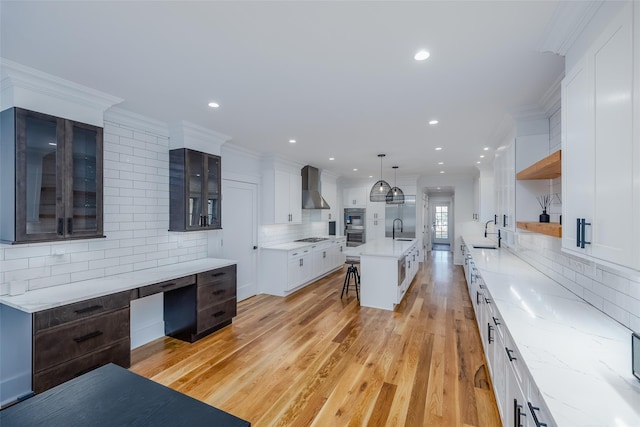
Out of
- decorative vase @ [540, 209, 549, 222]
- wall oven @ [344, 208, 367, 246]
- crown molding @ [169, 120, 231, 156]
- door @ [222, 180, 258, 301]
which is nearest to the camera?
decorative vase @ [540, 209, 549, 222]

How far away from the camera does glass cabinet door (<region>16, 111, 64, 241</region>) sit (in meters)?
2.19

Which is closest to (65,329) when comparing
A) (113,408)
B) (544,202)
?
(113,408)

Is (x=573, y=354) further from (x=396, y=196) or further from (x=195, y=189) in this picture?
(x=396, y=196)

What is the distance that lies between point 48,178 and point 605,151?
12.2 ft

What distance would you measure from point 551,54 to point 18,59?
3.79m

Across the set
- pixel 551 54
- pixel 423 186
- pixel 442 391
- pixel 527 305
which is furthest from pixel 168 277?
pixel 423 186

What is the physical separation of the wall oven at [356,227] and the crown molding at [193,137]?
5.58 meters

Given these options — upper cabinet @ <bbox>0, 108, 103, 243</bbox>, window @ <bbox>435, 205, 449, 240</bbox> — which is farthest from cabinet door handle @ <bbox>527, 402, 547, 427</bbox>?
window @ <bbox>435, 205, 449, 240</bbox>

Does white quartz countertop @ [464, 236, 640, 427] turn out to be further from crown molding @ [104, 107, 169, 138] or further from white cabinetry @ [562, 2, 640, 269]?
crown molding @ [104, 107, 169, 138]

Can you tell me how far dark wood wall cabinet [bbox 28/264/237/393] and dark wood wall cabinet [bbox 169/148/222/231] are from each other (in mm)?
681

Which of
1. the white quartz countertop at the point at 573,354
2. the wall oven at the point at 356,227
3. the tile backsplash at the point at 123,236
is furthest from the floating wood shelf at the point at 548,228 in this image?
the wall oven at the point at 356,227

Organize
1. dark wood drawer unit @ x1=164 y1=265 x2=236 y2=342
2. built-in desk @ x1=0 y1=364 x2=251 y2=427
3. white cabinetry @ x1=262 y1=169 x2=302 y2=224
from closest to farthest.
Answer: built-in desk @ x1=0 y1=364 x2=251 y2=427 < dark wood drawer unit @ x1=164 y1=265 x2=236 y2=342 < white cabinetry @ x1=262 y1=169 x2=302 y2=224

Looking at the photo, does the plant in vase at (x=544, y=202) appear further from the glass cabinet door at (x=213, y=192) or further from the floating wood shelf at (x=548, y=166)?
the glass cabinet door at (x=213, y=192)

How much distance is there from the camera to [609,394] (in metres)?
1.08
